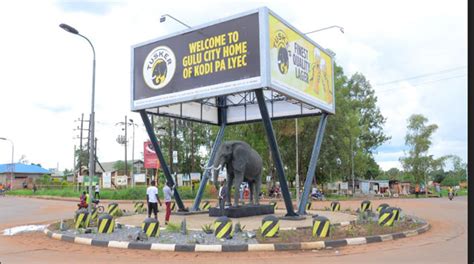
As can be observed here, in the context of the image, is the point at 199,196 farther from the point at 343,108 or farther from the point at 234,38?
the point at 343,108

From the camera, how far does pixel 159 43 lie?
1753 centimetres

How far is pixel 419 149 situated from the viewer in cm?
6209

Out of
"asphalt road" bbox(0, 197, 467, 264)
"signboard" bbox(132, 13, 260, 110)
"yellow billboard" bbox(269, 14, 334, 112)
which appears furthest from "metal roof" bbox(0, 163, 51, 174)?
"asphalt road" bbox(0, 197, 467, 264)

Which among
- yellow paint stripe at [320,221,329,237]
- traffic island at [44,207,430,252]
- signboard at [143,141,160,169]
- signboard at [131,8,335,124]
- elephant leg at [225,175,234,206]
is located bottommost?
traffic island at [44,207,430,252]

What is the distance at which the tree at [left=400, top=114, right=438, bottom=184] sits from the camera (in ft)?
203

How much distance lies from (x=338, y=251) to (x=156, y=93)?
10285 millimetres

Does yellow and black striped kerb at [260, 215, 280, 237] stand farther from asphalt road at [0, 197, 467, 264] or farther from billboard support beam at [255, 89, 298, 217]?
billboard support beam at [255, 89, 298, 217]

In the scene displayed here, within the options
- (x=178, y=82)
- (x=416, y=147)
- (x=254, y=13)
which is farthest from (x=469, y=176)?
(x=416, y=147)

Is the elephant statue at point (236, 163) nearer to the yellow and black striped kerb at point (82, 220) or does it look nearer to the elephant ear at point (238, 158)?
the elephant ear at point (238, 158)

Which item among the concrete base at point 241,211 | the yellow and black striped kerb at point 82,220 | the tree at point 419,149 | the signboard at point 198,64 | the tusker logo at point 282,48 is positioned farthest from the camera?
the tree at point 419,149

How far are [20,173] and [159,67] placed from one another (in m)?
70.4

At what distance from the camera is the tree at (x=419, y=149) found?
61.9 m

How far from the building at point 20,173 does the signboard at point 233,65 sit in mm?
64621

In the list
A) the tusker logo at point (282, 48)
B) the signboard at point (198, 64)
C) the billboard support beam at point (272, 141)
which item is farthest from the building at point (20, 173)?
the tusker logo at point (282, 48)
